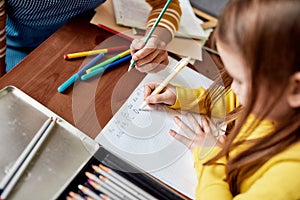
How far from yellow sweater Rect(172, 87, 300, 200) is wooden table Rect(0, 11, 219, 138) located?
0.19 m

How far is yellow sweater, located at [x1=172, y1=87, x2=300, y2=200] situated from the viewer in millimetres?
542

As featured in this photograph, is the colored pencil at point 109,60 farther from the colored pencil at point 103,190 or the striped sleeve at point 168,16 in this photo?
the colored pencil at point 103,190

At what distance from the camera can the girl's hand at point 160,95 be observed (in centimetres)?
72

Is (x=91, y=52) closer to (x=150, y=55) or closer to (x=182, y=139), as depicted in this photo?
(x=150, y=55)

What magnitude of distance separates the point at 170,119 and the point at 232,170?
0.16m

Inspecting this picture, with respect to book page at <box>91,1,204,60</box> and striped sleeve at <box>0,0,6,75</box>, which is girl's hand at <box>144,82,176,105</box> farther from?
striped sleeve at <box>0,0,6,75</box>

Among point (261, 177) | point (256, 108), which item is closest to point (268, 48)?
point (256, 108)

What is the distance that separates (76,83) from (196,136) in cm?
25

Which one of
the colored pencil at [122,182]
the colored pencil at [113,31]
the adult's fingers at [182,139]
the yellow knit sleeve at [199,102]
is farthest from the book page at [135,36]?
the colored pencil at [122,182]

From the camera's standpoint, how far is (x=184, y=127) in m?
0.71

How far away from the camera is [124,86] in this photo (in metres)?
0.74

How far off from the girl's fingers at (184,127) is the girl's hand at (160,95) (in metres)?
0.04

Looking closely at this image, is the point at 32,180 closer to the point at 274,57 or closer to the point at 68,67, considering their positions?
the point at 68,67

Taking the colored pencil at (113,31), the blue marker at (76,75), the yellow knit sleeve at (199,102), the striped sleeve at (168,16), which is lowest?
the yellow knit sleeve at (199,102)
